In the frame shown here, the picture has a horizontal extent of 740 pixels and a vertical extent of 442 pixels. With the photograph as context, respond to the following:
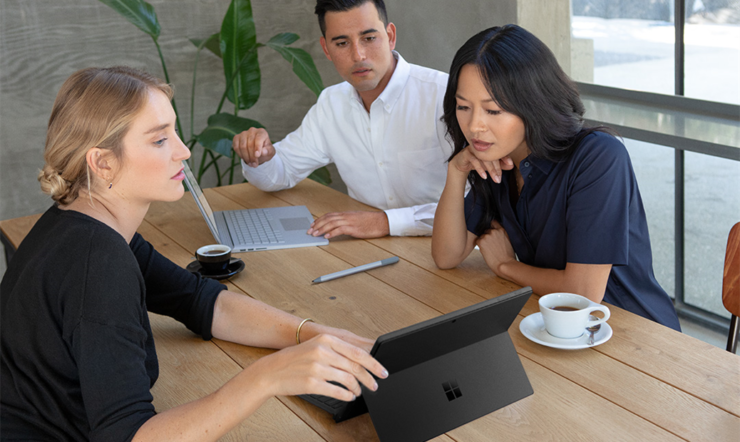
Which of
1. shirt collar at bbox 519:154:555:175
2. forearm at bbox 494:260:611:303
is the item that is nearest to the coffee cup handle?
forearm at bbox 494:260:611:303

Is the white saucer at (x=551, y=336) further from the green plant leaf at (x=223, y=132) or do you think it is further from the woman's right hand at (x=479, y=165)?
the green plant leaf at (x=223, y=132)

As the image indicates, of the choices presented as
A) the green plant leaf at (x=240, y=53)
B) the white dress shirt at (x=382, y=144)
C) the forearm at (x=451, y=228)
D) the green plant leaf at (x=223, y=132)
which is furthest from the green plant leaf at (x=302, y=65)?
the forearm at (x=451, y=228)

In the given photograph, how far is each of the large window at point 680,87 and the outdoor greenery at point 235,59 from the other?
1.38 meters

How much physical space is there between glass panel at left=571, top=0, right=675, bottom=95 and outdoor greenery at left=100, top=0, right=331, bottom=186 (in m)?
1.35

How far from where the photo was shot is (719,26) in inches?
112

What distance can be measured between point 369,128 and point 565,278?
1075mm

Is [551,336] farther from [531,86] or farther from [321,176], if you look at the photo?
[321,176]

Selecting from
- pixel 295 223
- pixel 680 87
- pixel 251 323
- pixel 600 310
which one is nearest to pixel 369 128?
pixel 295 223

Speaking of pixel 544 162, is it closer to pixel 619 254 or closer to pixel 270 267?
pixel 619 254

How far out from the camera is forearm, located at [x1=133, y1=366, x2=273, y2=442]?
92 cm

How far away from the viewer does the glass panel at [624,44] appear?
3.09 m

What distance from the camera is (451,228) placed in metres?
1.65

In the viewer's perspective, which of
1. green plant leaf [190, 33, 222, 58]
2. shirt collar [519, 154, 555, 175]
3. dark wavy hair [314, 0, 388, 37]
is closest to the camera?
shirt collar [519, 154, 555, 175]

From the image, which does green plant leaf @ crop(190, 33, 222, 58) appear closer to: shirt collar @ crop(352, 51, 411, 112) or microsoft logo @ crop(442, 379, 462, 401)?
shirt collar @ crop(352, 51, 411, 112)
